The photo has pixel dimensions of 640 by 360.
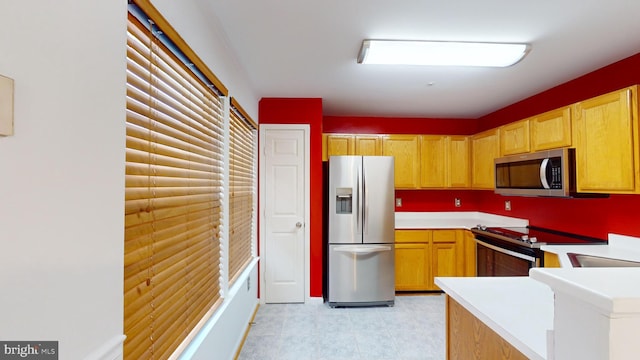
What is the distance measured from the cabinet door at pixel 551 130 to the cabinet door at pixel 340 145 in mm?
1953

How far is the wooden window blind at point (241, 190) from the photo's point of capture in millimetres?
2270

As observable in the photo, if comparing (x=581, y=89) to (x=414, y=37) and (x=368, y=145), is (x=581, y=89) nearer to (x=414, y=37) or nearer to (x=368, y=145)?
(x=414, y=37)

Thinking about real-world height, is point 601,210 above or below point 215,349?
above

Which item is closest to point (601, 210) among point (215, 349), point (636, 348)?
point (636, 348)

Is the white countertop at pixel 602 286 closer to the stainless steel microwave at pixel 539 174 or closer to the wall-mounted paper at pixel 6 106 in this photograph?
the wall-mounted paper at pixel 6 106

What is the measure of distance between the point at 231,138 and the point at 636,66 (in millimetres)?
3175

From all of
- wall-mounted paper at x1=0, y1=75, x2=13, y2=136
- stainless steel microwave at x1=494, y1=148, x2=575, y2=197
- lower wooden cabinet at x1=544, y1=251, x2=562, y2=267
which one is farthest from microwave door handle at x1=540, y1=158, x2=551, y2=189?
wall-mounted paper at x1=0, y1=75, x2=13, y2=136

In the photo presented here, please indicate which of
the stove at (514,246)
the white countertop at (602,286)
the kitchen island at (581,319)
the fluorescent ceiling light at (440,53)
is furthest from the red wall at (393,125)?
the white countertop at (602,286)

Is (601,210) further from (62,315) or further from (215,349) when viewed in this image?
(62,315)

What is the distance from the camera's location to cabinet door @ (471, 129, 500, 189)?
342 centimetres

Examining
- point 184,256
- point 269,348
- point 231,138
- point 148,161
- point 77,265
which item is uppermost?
point 231,138

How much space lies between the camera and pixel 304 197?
330 centimetres

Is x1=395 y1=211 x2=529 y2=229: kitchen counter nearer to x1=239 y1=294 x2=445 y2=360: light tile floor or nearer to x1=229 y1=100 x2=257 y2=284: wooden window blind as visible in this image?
x1=239 y1=294 x2=445 y2=360: light tile floor

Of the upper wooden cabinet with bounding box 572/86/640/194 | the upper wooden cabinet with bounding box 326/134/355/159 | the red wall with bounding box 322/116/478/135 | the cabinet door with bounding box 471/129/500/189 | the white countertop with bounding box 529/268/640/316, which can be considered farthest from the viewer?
the red wall with bounding box 322/116/478/135
